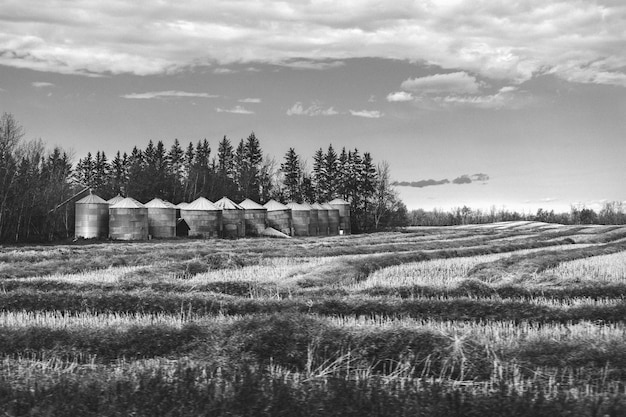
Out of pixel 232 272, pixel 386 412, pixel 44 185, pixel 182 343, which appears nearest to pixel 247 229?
pixel 44 185

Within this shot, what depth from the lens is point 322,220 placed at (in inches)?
2896

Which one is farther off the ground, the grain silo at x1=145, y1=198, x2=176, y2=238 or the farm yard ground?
the grain silo at x1=145, y1=198, x2=176, y2=238

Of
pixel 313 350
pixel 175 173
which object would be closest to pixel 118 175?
pixel 175 173

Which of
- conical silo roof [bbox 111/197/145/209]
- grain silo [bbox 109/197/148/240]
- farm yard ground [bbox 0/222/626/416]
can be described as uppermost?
conical silo roof [bbox 111/197/145/209]

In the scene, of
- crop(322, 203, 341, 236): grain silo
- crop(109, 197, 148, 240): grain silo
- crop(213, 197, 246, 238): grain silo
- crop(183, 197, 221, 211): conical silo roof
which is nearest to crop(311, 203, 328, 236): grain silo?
crop(322, 203, 341, 236): grain silo

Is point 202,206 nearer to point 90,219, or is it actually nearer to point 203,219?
point 203,219

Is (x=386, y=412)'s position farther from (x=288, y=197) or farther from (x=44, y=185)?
(x=288, y=197)

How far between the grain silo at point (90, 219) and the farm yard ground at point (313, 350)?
37.4 meters

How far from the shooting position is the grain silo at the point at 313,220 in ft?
231

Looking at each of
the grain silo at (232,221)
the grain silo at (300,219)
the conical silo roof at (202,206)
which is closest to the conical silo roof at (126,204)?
the conical silo roof at (202,206)

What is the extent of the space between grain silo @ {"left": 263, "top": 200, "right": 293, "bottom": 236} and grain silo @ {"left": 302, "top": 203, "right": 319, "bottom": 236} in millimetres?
3673

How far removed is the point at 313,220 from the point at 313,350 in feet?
205

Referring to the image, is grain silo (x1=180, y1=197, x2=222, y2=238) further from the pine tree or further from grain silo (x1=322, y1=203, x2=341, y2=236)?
the pine tree

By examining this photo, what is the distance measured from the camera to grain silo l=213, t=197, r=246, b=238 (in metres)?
59.5
